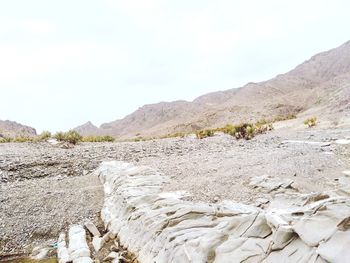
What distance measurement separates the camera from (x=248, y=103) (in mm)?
59812

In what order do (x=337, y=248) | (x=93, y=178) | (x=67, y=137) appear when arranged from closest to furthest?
(x=337, y=248), (x=93, y=178), (x=67, y=137)

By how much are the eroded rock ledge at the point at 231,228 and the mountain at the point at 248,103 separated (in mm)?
42460

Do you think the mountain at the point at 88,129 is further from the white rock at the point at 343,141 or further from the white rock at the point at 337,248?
the white rock at the point at 337,248

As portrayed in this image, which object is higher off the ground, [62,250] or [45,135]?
[45,135]

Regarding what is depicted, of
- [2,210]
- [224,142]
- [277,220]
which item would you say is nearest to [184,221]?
[277,220]

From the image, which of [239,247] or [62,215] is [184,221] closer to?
[239,247]

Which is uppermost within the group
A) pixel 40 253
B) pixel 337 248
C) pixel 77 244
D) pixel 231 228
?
pixel 337 248

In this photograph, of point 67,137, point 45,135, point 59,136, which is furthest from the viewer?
point 45,135

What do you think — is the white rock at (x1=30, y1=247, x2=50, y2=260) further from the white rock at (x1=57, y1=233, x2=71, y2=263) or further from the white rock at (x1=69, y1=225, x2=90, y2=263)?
the white rock at (x1=69, y1=225, x2=90, y2=263)

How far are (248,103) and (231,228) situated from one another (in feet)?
187

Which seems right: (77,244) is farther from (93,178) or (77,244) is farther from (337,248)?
(337,248)

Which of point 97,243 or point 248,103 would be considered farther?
point 248,103

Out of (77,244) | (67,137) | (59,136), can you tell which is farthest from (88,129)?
(77,244)

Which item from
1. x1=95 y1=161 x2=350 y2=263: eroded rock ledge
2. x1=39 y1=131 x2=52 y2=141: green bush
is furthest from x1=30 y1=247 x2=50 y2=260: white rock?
x1=39 y1=131 x2=52 y2=141: green bush
